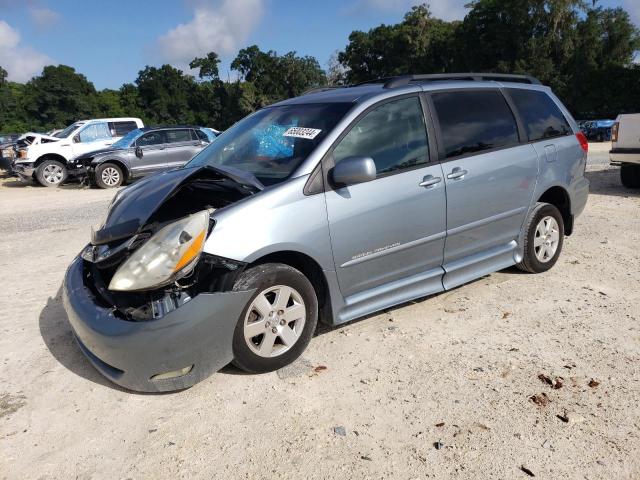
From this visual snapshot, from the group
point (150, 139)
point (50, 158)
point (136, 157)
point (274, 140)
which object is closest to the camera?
point (274, 140)

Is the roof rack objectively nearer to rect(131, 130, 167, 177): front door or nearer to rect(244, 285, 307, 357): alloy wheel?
rect(244, 285, 307, 357): alloy wheel

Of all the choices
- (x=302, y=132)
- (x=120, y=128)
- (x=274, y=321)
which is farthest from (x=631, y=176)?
(x=120, y=128)

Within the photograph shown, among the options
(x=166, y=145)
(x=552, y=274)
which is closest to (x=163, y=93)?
(x=166, y=145)

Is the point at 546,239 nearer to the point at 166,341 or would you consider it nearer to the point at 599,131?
the point at 166,341

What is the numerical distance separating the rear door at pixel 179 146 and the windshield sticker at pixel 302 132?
10.9m

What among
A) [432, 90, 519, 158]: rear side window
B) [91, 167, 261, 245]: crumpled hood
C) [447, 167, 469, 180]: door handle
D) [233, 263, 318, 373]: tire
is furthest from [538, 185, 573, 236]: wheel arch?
[91, 167, 261, 245]: crumpled hood

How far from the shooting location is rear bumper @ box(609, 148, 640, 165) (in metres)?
8.96

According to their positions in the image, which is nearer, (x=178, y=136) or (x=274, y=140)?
(x=274, y=140)

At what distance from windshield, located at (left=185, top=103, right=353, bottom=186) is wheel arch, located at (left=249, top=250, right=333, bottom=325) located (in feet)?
1.65

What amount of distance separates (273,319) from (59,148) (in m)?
14.3

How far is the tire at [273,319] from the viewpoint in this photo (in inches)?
123

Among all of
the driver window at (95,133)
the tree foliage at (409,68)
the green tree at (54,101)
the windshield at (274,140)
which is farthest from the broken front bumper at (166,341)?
the green tree at (54,101)

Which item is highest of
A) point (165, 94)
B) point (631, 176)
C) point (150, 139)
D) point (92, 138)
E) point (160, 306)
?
point (165, 94)

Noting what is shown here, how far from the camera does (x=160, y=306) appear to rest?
290 centimetres
